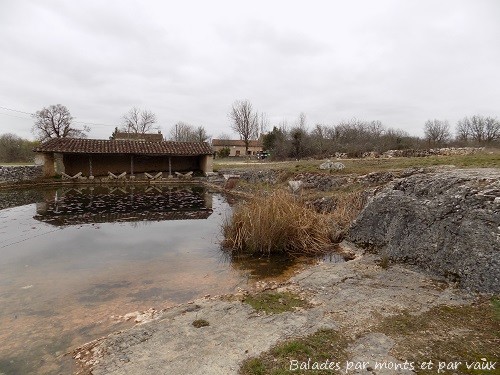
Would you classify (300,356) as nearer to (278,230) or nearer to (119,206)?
(278,230)

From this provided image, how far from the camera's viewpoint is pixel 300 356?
3693 millimetres

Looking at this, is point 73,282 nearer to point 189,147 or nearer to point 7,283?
point 7,283

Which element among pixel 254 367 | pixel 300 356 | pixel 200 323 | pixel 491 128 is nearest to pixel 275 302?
pixel 200 323

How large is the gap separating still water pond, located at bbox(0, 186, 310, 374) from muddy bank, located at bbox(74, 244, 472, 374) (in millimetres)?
745

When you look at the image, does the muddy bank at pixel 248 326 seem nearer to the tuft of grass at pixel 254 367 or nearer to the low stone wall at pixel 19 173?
the tuft of grass at pixel 254 367

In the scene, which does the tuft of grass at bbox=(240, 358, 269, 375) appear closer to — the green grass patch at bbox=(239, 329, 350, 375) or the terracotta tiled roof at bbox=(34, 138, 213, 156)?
the green grass patch at bbox=(239, 329, 350, 375)

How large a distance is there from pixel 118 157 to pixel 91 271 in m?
25.0

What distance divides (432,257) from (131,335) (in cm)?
589

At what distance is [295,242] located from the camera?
30.2 feet

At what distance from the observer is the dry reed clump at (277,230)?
8945 mm

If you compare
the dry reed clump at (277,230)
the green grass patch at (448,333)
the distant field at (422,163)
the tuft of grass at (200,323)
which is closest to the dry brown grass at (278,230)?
the dry reed clump at (277,230)

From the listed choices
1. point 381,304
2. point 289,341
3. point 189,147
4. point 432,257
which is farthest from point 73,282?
point 189,147

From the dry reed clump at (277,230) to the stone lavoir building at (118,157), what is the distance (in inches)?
882

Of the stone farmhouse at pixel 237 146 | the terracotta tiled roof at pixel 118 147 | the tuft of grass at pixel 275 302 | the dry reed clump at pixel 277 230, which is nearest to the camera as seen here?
the tuft of grass at pixel 275 302
